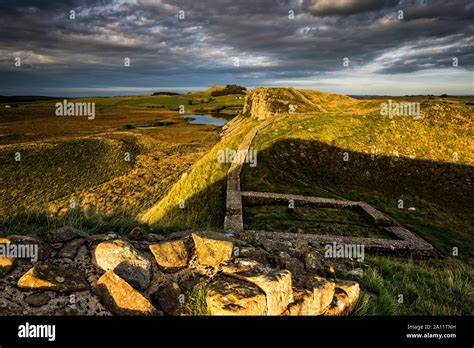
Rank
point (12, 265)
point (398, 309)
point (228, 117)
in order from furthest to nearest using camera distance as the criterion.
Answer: point (228, 117), point (398, 309), point (12, 265)

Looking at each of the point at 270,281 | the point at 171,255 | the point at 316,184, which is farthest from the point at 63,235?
the point at 316,184

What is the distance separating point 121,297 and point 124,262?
665mm

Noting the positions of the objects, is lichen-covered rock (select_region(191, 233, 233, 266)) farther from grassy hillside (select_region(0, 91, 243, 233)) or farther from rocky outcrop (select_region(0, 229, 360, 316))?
grassy hillside (select_region(0, 91, 243, 233))

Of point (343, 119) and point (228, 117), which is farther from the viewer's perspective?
point (228, 117)

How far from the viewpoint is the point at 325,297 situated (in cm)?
431

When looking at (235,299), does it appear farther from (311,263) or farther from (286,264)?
(311,263)

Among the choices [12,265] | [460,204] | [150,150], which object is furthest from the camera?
[150,150]

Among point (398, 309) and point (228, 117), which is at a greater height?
point (228, 117)

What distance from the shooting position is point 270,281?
3961mm

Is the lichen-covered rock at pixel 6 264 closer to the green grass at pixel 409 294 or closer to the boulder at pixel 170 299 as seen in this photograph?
the boulder at pixel 170 299

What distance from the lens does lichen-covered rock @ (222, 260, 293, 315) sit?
3.83m
